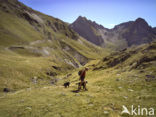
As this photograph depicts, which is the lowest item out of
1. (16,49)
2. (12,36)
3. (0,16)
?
(16,49)

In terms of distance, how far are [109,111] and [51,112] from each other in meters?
6.32

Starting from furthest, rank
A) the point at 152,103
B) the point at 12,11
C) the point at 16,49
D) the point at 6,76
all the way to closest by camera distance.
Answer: the point at 12,11 → the point at 16,49 → the point at 6,76 → the point at 152,103

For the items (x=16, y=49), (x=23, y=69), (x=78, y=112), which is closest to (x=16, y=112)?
(x=78, y=112)

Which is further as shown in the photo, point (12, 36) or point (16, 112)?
point (12, 36)

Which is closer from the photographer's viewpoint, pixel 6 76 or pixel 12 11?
pixel 6 76

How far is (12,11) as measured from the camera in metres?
163

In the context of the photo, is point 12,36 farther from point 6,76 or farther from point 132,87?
point 132,87

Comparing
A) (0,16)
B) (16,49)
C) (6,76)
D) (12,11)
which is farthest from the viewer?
(12,11)

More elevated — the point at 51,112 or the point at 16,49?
the point at 16,49

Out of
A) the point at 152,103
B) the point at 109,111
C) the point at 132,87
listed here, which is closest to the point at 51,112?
the point at 109,111

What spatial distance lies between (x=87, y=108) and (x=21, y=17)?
191 meters

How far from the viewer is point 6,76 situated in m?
42.3

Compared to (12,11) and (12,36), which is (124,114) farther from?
(12,11)

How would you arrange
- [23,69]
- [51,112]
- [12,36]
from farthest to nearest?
[12,36] < [23,69] < [51,112]
